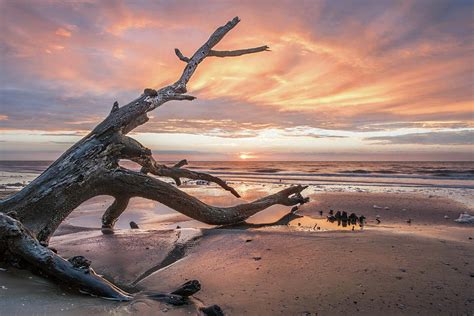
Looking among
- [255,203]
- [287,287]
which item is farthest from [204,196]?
[287,287]

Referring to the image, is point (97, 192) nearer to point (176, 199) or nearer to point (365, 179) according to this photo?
point (176, 199)

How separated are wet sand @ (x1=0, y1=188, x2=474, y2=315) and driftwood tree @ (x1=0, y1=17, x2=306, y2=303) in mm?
182

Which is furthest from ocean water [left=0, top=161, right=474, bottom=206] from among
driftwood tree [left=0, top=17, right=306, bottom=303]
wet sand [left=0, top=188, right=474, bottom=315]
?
driftwood tree [left=0, top=17, right=306, bottom=303]

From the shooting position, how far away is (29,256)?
322cm

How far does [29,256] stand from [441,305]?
12.8 ft

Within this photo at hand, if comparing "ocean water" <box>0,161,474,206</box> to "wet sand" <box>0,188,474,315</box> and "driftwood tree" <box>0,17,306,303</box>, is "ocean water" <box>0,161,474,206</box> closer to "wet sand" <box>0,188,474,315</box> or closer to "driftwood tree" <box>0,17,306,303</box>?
"wet sand" <box>0,188,474,315</box>

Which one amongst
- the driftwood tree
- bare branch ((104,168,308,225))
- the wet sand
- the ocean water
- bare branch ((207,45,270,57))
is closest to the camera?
the wet sand

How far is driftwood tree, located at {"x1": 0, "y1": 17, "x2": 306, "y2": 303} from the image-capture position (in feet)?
10.5

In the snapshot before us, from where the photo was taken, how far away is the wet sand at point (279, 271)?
3018 mm

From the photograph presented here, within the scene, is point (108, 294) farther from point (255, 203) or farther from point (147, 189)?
point (255, 203)

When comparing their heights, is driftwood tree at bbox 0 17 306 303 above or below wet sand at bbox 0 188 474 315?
above

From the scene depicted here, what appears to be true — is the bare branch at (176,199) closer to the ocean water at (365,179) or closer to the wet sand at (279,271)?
the wet sand at (279,271)

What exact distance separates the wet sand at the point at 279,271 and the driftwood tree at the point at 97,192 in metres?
0.18

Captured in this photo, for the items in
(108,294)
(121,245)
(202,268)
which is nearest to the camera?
(108,294)
